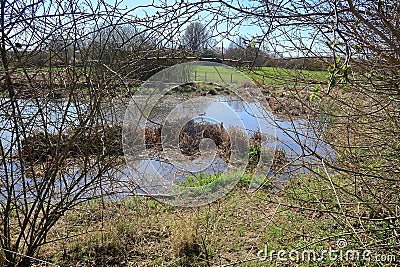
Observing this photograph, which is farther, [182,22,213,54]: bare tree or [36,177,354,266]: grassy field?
[36,177,354,266]: grassy field

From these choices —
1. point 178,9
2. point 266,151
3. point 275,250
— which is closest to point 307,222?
point 275,250

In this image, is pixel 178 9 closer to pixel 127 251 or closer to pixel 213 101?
pixel 127 251

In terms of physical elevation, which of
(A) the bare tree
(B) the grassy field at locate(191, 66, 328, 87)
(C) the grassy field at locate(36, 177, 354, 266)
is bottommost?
(C) the grassy field at locate(36, 177, 354, 266)

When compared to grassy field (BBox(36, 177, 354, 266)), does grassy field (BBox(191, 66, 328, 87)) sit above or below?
above

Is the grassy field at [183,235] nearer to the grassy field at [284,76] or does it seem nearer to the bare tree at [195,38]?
the grassy field at [284,76]

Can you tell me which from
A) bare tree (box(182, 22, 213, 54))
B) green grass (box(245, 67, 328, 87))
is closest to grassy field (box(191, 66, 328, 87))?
green grass (box(245, 67, 328, 87))

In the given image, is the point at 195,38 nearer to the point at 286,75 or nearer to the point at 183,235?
the point at 286,75

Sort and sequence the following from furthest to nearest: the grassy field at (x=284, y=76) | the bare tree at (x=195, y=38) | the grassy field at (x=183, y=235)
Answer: the grassy field at (x=183, y=235) → the grassy field at (x=284, y=76) → the bare tree at (x=195, y=38)

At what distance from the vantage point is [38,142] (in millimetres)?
2609

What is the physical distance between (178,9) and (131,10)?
36cm

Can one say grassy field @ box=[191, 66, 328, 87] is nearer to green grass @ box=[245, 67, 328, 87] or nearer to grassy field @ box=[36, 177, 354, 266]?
green grass @ box=[245, 67, 328, 87]

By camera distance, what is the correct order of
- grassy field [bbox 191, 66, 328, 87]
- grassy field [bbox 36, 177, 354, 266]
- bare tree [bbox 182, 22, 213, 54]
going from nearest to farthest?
bare tree [bbox 182, 22, 213, 54] < grassy field [bbox 191, 66, 328, 87] < grassy field [bbox 36, 177, 354, 266]

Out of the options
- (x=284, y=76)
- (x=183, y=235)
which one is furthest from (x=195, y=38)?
(x=183, y=235)

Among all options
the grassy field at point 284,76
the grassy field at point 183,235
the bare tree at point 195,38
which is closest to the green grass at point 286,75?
the grassy field at point 284,76
